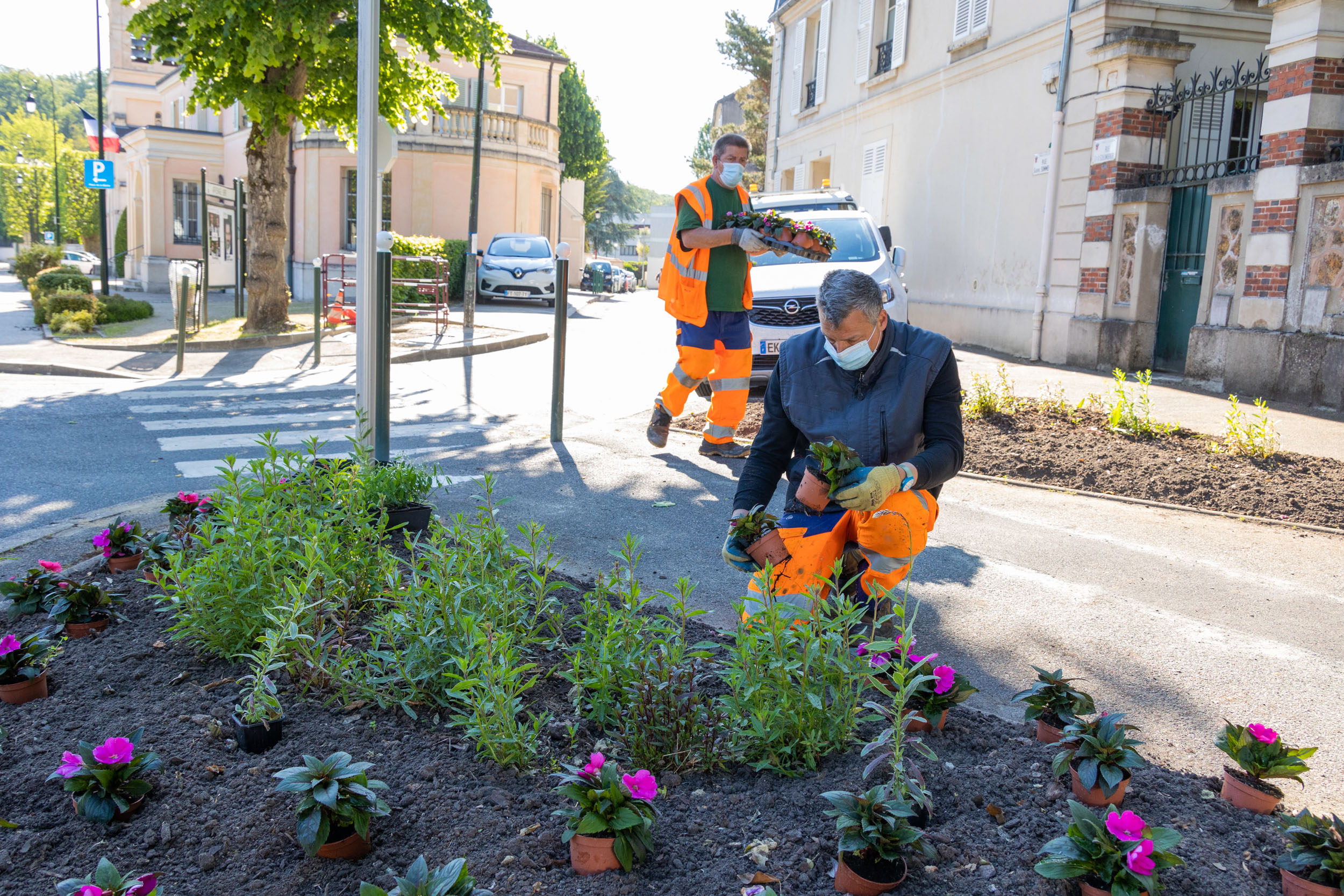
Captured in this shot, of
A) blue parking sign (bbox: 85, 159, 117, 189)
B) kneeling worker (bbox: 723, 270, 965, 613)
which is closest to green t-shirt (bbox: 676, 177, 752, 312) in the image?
kneeling worker (bbox: 723, 270, 965, 613)

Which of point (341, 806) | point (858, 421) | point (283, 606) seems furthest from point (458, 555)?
point (858, 421)

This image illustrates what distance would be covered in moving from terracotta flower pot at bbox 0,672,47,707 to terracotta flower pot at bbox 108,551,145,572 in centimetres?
112

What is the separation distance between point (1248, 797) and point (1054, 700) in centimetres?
49

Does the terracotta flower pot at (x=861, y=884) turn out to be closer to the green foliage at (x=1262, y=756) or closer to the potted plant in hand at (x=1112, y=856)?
the potted plant in hand at (x=1112, y=856)

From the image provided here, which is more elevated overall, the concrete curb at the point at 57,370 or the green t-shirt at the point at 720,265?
the green t-shirt at the point at 720,265

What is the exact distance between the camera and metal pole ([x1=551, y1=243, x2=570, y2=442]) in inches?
281

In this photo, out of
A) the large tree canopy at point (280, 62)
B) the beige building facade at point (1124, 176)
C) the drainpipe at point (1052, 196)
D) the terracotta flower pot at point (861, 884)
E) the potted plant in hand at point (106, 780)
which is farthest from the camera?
the drainpipe at point (1052, 196)

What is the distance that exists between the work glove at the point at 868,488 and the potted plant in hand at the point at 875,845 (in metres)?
1.09

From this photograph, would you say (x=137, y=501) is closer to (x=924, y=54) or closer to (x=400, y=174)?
(x=924, y=54)

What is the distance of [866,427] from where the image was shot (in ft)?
10.9

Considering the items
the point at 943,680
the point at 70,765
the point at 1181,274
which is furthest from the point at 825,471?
the point at 1181,274

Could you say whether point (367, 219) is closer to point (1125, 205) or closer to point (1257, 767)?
point (1257, 767)

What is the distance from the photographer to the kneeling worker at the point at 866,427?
10.4ft

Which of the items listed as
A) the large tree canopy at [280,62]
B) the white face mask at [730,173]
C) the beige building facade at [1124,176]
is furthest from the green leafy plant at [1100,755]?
the large tree canopy at [280,62]
